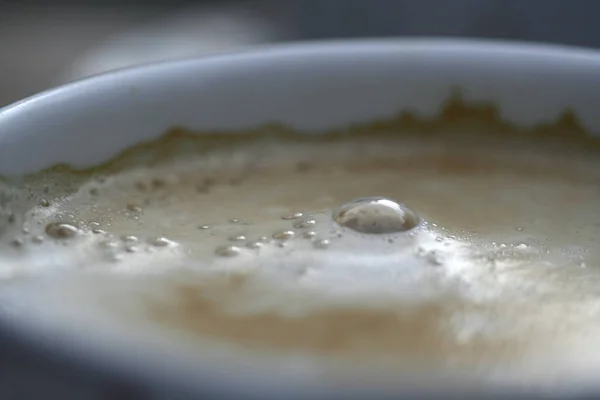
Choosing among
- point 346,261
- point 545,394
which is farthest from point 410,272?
point 545,394

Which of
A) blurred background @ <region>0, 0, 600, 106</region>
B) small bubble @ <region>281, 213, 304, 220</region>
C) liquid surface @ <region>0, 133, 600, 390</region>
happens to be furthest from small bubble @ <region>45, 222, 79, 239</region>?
blurred background @ <region>0, 0, 600, 106</region>

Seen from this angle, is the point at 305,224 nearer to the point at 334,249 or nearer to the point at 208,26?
the point at 334,249

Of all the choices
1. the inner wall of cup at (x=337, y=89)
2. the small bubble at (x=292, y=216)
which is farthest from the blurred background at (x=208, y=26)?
the small bubble at (x=292, y=216)

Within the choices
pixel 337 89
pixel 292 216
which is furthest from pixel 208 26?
pixel 292 216

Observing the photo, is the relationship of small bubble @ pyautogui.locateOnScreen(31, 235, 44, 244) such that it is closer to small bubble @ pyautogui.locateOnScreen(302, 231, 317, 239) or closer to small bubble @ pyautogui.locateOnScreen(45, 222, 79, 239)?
small bubble @ pyautogui.locateOnScreen(45, 222, 79, 239)

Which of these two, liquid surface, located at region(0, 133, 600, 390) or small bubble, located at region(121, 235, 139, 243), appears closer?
liquid surface, located at region(0, 133, 600, 390)

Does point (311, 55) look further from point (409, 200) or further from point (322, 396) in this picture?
point (322, 396)

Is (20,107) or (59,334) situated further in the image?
(20,107)
